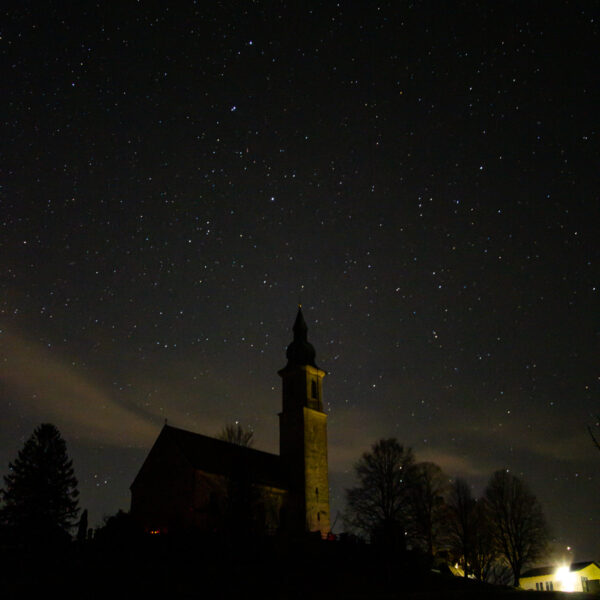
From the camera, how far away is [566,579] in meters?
67.9

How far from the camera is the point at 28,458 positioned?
5172 cm

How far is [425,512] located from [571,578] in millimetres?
25809

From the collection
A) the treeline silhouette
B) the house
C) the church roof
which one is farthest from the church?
the house

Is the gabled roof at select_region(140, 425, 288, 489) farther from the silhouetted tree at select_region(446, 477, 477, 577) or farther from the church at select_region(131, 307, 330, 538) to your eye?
the silhouetted tree at select_region(446, 477, 477, 577)

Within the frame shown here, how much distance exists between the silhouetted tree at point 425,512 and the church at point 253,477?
27.6 feet

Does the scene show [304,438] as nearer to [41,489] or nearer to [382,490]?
[382,490]

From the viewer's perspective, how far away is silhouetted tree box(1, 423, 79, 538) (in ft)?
158

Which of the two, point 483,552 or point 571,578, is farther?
point 571,578

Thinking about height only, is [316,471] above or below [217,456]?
above

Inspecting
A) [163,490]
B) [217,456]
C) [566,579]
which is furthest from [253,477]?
[566,579]

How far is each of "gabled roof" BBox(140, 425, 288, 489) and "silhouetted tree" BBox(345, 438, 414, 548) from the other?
690 cm

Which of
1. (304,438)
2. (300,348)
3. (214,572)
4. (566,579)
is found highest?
(300,348)

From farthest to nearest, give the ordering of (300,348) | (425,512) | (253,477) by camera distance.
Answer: (300,348) < (425,512) < (253,477)

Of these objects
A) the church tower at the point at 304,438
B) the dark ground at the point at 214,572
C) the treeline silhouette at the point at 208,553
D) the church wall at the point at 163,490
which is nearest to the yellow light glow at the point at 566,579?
the treeline silhouette at the point at 208,553
